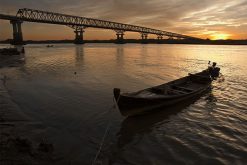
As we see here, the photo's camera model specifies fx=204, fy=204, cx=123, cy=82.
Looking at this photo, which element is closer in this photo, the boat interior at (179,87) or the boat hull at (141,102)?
the boat hull at (141,102)

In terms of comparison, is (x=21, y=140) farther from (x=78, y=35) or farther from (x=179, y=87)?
(x=78, y=35)

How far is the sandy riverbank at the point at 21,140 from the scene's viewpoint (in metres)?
7.53

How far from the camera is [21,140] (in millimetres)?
8750

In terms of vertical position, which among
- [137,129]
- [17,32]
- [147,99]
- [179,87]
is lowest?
[137,129]

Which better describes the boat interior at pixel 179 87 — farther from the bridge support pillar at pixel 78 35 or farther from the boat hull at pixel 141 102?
the bridge support pillar at pixel 78 35

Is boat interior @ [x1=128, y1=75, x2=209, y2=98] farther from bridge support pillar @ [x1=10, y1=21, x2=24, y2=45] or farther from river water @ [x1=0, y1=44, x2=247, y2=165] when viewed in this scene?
bridge support pillar @ [x1=10, y1=21, x2=24, y2=45]

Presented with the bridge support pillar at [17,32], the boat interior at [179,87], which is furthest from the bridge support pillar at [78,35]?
the boat interior at [179,87]

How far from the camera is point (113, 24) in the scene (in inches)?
7554

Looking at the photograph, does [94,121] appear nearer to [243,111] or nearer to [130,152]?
[130,152]

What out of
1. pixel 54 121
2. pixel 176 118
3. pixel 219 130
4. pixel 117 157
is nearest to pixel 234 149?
pixel 219 130

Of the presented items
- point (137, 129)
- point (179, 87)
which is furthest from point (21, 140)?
point (179, 87)

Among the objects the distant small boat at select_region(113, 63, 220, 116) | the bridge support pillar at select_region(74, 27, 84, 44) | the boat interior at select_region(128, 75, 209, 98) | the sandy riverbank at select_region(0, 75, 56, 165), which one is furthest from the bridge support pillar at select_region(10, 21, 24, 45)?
the distant small boat at select_region(113, 63, 220, 116)

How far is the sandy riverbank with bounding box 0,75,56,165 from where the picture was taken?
7527 mm

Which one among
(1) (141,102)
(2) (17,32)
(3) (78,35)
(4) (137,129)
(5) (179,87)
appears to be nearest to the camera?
(4) (137,129)
